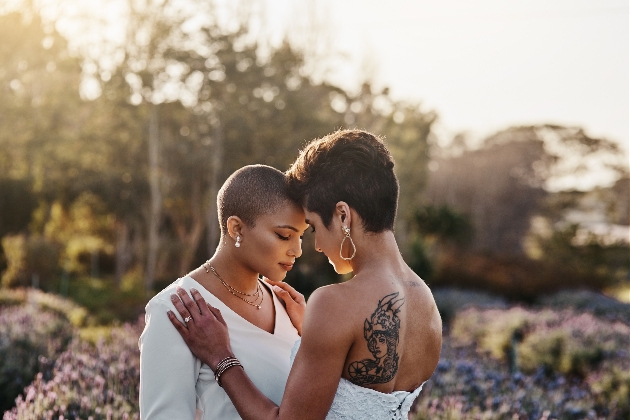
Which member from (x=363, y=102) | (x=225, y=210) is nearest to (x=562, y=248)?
(x=363, y=102)

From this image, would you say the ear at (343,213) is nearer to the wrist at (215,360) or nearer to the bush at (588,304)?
the wrist at (215,360)

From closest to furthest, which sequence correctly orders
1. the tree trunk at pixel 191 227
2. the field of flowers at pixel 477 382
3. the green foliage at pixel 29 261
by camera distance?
the field of flowers at pixel 477 382, the green foliage at pixel 29 261, the tree trunk at pixel 191 227

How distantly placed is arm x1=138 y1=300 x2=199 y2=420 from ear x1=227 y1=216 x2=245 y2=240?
463mm

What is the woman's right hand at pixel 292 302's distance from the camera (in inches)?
119

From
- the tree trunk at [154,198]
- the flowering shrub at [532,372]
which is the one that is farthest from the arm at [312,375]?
the tree trunk at [154,198]

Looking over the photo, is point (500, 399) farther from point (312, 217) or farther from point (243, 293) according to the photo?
point (312, 217)

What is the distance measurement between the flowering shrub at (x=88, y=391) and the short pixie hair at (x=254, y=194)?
3.77 feet

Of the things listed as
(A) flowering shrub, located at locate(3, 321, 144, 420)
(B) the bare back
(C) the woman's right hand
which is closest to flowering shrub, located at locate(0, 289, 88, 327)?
(A) flowering shrub, located at locate(3, 321, 144, 420)

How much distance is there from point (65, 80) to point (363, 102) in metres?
10.8

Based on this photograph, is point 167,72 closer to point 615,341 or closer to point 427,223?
point 427,223

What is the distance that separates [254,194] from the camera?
2.52 metres

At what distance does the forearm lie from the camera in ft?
7.11

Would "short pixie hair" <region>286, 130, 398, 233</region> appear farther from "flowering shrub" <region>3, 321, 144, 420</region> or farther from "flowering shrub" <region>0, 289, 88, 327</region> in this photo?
"flowering shrub" <region>0, 289, 88, 327</region>

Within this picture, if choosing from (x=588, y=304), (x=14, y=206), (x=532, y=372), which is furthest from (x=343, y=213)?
(x=14, y=206)
